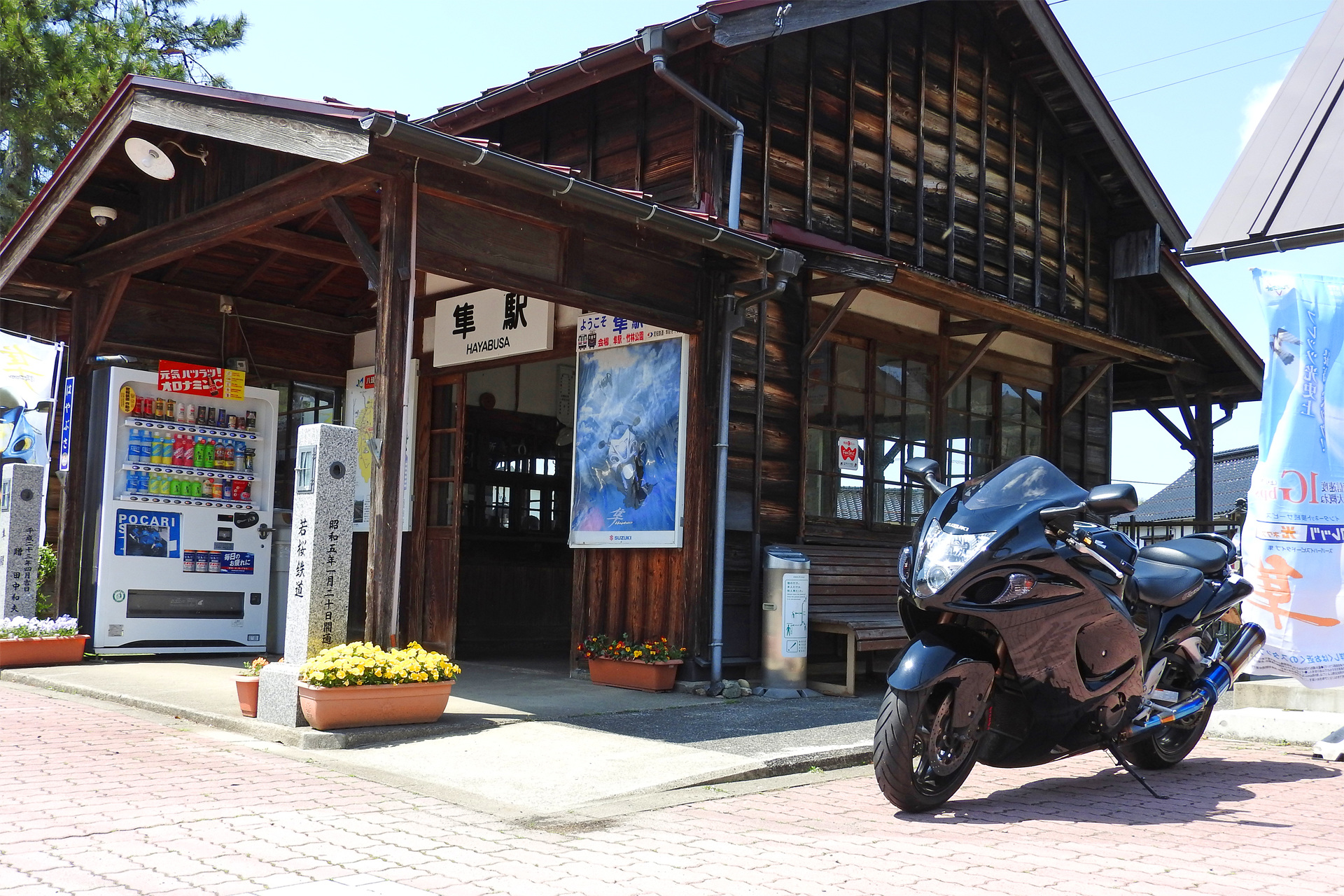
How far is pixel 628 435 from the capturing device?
9.11 metres

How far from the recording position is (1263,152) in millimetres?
8016

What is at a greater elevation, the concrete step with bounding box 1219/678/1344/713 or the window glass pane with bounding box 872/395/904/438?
the window glass pane with bounding box 872/395/904/438

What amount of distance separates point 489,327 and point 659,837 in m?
6.16

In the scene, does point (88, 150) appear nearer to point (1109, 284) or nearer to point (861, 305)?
point (861, 305)

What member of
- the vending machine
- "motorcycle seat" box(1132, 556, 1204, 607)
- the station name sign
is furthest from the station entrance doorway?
"motorcycle seat" box(1132, 556, 1204, 607)

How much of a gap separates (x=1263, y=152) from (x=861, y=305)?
3.38 meters

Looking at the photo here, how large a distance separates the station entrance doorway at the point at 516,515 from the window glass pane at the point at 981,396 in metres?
4.17

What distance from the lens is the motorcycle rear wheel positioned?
6043mm

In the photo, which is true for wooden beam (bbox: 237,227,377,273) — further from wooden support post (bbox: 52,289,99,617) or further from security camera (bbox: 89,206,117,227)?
wooden support post (bbox: 52,289,99,617)

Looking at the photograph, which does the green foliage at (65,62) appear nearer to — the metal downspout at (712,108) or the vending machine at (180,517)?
the vending machine at (180,517)

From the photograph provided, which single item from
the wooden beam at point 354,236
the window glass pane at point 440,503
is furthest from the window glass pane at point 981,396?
the wooden beam at point 354,236

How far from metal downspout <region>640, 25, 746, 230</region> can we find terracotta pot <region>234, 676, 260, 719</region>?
14.8ft

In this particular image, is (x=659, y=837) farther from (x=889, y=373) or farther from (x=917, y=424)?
(x=917, y=424)

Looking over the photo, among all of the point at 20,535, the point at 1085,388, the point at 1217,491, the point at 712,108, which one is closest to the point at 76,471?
the point at 20,535
